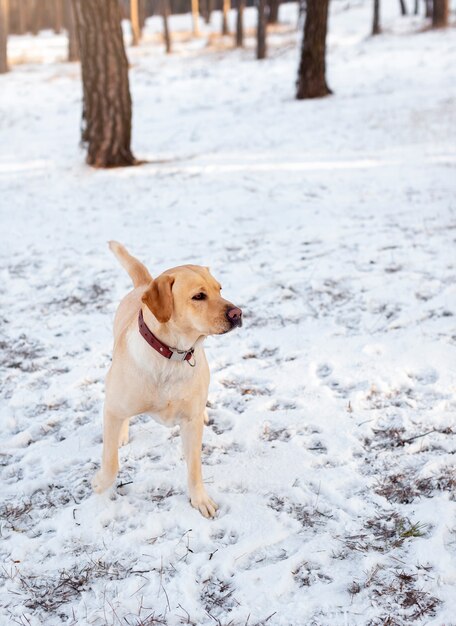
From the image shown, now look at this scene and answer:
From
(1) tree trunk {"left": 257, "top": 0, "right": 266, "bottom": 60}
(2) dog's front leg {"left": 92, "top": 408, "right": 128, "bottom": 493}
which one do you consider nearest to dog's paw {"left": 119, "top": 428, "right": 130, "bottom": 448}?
(2) dog's front leg {"left": 92, "top": 408, "right": 128, "bottom": 493}

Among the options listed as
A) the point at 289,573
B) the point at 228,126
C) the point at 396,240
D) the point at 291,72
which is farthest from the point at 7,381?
the point at 291,72

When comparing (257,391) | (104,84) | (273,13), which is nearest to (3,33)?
(273,13)

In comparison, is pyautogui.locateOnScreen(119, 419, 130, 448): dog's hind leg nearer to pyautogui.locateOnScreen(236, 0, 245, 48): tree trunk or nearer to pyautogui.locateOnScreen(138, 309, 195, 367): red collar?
pyautogui.locateOnScreen(138, 309, 195, 367): red collar

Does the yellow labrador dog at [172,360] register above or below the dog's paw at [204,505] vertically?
above

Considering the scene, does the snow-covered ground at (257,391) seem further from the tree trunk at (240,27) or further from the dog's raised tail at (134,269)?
the tree trunk at (240,27)

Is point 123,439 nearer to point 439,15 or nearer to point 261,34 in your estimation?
point 261,34

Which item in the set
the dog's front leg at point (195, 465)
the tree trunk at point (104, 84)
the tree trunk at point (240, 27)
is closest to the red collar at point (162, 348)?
the dog's front leg at point (195, 465)

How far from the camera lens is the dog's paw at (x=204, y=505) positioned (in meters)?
3.16

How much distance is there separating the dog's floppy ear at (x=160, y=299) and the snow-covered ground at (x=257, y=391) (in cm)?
113

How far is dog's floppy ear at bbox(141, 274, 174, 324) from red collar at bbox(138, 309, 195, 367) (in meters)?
0.13

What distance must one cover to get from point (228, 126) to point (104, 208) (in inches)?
193

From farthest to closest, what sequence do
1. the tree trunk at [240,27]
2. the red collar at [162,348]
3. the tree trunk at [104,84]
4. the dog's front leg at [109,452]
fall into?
1. the tree trunk at [240,27]
2. the tree trunk at [104,84]
3. the dog's front leg at [109,452]
4. the red collar at [162,348]

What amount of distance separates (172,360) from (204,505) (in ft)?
2.77

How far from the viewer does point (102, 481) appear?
329 cm
